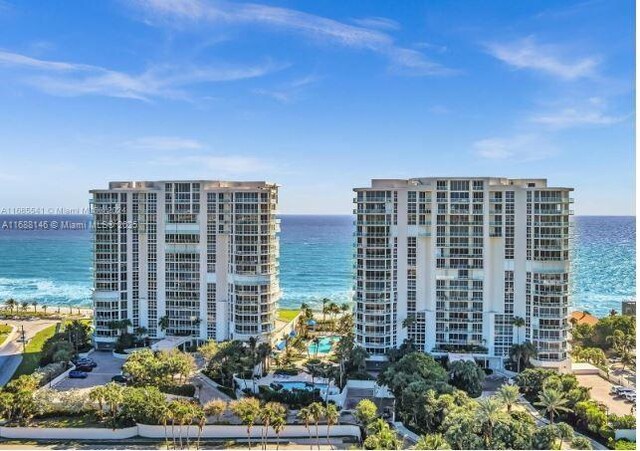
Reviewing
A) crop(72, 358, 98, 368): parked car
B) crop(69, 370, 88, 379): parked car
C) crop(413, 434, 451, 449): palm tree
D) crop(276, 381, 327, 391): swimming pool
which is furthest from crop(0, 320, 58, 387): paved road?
crop(413, 434, 451, 449): palm tree

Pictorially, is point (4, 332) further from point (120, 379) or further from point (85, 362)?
point (120, 379)

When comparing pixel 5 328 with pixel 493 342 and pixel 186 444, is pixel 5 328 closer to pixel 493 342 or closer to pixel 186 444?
pixel 186 444

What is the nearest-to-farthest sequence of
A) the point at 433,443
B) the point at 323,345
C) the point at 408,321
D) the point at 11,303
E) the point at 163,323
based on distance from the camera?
the point at 433,443, the point at 408,321, the point at 163,323, the point at 323,345, the point at 11,303

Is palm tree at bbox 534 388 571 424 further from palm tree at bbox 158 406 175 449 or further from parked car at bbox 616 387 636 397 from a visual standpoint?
palm tree at bbox 158 406 175 449

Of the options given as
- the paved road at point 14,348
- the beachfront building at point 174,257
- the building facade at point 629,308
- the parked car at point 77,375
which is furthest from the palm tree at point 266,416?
the building facade at point 629,308

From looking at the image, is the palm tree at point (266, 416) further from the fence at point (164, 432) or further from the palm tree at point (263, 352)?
the palm tree at point (263, 352)

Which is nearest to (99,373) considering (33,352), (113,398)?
(33,352)
